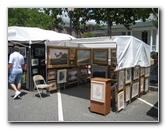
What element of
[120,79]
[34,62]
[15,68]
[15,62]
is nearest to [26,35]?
[34,62]

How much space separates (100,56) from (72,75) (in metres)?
1.57

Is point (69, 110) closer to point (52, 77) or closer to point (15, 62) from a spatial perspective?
point (52, 77)

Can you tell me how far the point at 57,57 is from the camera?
6922mm

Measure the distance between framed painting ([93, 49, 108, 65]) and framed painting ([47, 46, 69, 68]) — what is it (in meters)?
1.43

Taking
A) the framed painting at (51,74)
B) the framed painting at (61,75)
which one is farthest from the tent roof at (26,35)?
the framed painting at (61,75)

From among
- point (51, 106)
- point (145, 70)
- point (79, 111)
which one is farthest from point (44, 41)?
point (145, 70)

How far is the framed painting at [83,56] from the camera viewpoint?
8.08 metres

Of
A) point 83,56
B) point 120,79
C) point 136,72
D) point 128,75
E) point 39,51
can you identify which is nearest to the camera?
point 120,79

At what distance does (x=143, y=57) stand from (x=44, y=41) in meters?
3.79

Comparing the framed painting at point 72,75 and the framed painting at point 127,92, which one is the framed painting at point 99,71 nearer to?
the framed painting at point 72,75

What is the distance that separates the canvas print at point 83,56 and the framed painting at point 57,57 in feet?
2.74

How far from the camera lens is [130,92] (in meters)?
5.53

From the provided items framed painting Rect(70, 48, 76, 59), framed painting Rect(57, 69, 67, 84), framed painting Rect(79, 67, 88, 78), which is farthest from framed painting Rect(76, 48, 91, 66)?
framed painting Rect(57, 69, 67, 84)

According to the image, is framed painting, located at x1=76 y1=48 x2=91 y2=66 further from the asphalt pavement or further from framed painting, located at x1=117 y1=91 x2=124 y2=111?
framed painting, located at x1=117 y1=91 x2=124 y2=111
